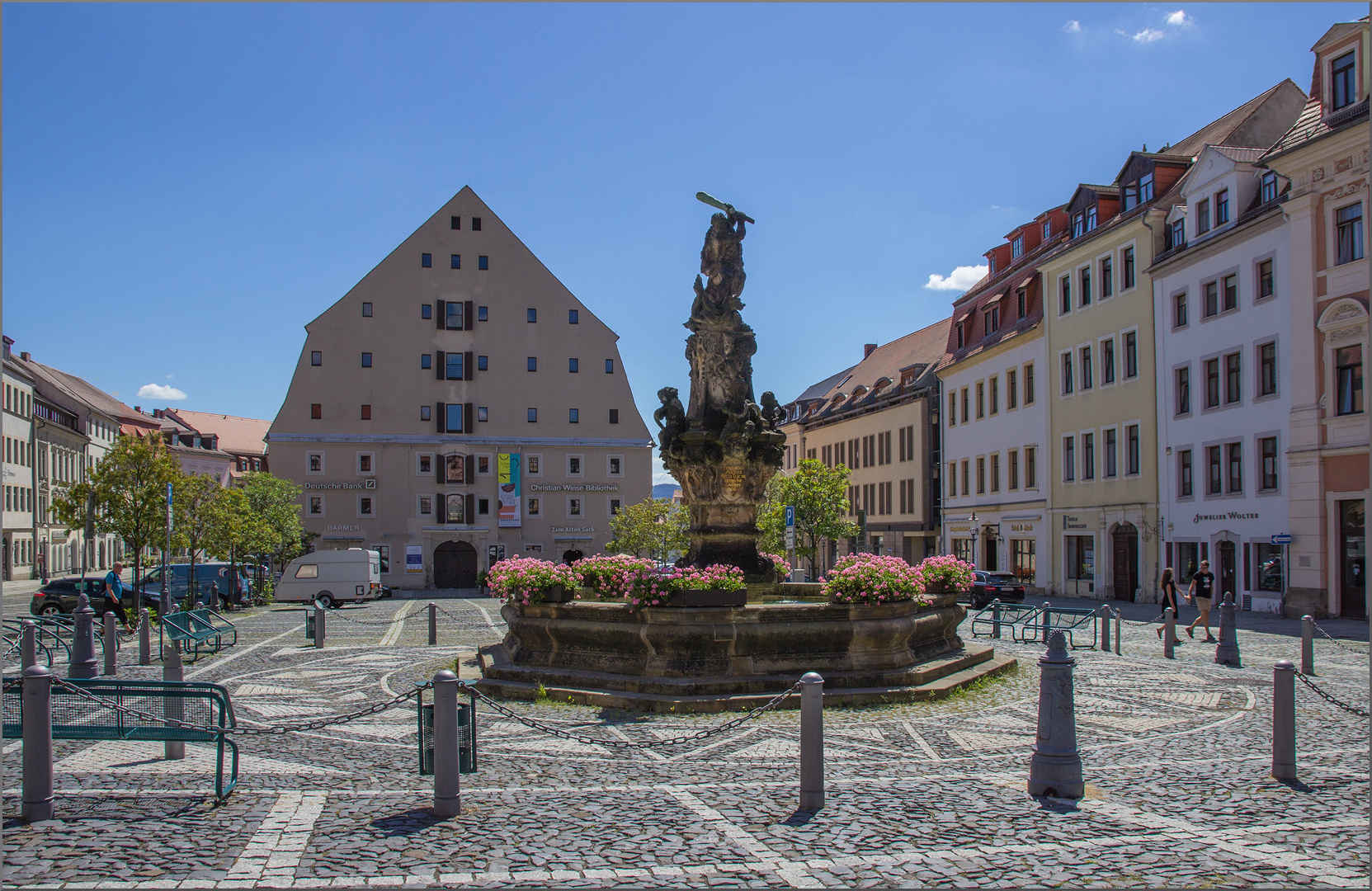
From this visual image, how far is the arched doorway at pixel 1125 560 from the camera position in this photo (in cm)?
3434

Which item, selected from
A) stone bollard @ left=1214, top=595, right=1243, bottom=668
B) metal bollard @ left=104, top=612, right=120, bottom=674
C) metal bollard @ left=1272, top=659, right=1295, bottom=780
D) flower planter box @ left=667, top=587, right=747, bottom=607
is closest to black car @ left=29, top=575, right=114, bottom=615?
metal bollard @ left=104, top=612, right=120, bottom=674

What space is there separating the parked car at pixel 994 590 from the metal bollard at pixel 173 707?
26.4m

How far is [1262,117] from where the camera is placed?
33.0 metres

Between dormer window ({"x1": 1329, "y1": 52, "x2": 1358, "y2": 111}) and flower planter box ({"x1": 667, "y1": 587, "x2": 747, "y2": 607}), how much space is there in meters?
22.7

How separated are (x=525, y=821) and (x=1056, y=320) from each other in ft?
119

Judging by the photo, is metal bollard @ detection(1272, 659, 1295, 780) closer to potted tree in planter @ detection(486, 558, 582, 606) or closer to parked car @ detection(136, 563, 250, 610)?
potted tree in planter @ detection(486, 558, 582, 606)

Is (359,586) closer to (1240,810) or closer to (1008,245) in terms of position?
(1008,245)

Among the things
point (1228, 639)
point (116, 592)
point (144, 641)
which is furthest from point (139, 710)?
point (116, 592)

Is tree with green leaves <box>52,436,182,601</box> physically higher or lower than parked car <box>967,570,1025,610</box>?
higher

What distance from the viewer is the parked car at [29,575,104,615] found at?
28.9 m

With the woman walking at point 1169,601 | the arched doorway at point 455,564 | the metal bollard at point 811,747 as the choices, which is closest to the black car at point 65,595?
the arched doorway at point 455,564

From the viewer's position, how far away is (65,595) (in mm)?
30047

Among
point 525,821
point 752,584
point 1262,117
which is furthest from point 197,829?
point 1262,117

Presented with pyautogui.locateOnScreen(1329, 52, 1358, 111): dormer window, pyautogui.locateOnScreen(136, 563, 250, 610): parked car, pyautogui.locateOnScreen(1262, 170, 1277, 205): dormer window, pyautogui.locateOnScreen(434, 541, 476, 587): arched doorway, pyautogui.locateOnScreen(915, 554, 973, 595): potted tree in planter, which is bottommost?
pyautogui.locateOnScreen(434, 541, 476, 587): arched doorway
